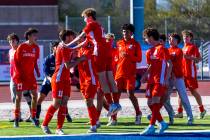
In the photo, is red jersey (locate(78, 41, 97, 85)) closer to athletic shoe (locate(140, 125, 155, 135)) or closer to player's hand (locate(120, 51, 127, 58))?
athletic shoe (locate(140, 125, 155, 135))

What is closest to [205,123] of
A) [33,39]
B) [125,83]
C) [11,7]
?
[125,83]

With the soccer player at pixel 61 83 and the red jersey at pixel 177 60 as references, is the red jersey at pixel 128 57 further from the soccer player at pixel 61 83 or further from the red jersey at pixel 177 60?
the soccer player at pixel 61 83

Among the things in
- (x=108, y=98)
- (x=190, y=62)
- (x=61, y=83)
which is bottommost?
(x=108, y=98)

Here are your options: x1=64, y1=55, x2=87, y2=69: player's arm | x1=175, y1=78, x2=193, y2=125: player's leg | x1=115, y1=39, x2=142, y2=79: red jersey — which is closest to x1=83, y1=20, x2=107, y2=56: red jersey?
x1=64, y1=55, x2=87, y2=69: player's arm

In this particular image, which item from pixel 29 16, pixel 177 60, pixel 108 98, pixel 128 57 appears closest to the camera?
pixel 108 98

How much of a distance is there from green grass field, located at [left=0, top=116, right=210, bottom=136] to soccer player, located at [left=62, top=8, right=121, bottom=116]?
56 centimetres

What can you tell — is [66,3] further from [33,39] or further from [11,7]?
[33,39]

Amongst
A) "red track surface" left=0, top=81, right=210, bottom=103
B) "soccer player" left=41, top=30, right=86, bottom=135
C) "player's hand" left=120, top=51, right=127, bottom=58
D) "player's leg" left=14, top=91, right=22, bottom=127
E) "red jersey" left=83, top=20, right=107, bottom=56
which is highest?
"red jersey" left=83, top=20, right=107, bottom=56

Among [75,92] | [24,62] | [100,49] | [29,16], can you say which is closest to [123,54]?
[100,49]

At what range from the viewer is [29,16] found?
61875 mm

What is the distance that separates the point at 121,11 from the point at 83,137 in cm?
6474

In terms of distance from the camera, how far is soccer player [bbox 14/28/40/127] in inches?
649

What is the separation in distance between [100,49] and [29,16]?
47.4 meters

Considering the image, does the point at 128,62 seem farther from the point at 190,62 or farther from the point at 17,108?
the point at 17,108
